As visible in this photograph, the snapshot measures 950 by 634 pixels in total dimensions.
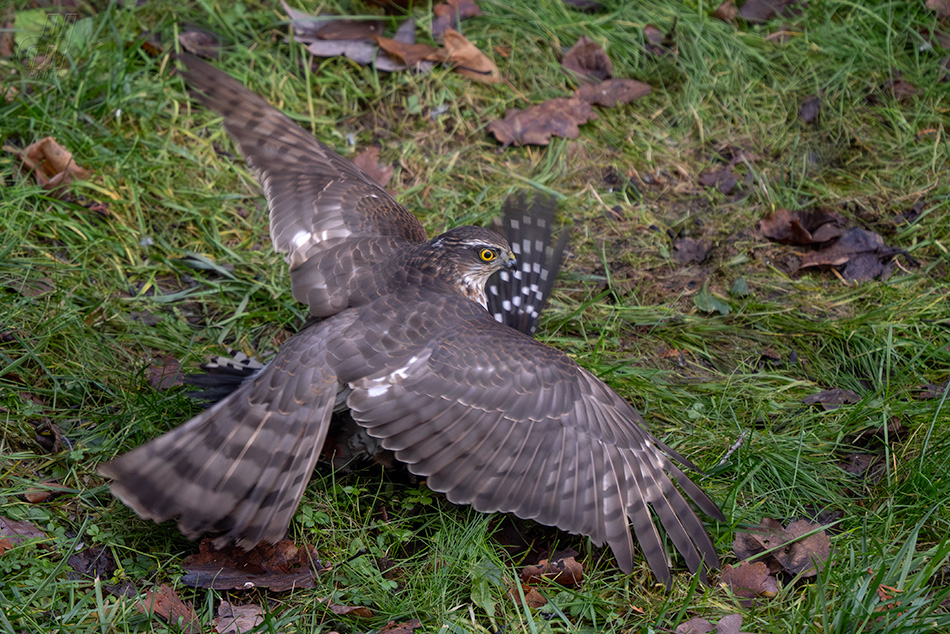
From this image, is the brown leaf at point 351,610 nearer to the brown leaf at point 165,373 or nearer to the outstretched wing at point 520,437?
the outstretched wing at point 520,437

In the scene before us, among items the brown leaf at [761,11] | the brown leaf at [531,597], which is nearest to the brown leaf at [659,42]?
the brown leaf at [761,11]

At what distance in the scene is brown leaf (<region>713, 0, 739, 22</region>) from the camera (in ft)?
20.1

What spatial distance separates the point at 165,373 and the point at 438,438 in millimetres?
1584

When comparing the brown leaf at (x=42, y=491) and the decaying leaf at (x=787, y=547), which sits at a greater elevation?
the decaying leaf at (x=787, y=547)

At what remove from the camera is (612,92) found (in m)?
5.88

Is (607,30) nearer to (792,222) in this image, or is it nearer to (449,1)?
(449,1)

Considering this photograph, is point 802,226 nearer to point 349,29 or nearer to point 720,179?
point 720,179

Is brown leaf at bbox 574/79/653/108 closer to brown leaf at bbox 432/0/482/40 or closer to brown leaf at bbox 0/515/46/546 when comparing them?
brown leaf at bbox 432/0/482/40

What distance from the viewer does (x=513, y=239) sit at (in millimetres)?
4637

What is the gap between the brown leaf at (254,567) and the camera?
129 inches

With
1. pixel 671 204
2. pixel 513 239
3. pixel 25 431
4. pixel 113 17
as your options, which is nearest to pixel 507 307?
pixel 513 239

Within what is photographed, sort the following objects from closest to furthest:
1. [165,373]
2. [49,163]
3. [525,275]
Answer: [165,373], [525,275], [49,163]

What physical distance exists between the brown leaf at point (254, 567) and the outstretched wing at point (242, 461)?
136 mm

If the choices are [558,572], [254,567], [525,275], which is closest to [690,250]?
[525,275]
